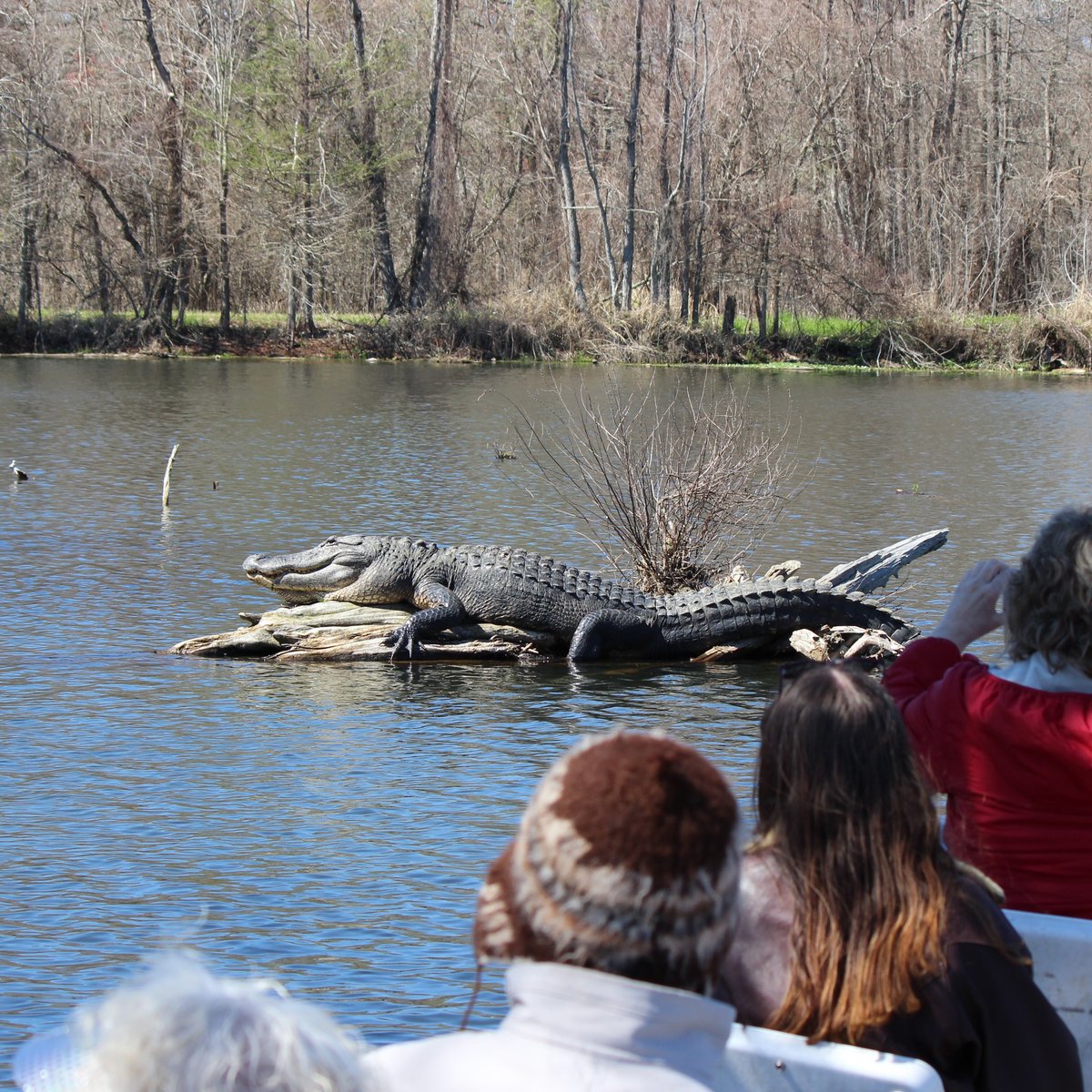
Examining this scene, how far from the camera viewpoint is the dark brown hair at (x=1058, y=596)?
296 cm

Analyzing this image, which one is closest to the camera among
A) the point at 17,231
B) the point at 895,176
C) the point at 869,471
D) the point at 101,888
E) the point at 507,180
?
the point at 101,888

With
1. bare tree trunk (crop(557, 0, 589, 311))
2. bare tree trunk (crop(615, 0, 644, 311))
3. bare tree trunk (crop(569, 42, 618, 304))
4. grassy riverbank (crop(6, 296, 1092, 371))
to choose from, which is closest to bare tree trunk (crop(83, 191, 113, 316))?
grassy riverbank (crop(6, 296, 1092, 371))

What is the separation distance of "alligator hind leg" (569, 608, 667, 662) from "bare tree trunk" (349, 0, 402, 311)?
114 feet

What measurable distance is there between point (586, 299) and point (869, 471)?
24610 millimetres

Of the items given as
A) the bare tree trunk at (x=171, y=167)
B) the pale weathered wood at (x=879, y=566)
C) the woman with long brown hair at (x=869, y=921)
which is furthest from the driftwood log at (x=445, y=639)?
the bare tree trunk at (x=171, y=167)

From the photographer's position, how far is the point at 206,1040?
52.0 inches

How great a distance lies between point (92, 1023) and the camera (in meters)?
1.38

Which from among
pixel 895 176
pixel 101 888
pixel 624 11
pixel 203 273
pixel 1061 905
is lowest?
pixel 101 888

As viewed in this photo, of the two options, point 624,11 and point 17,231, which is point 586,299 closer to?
point 624,11

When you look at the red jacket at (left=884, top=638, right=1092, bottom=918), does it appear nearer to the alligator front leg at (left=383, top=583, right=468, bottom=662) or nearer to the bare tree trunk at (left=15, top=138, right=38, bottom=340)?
the alligator front leg at (left=383, top=583, right=468, bottom=662)

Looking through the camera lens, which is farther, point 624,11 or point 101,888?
point 624,11

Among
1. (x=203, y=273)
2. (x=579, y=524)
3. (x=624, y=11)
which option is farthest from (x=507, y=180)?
(x=579, y=524)

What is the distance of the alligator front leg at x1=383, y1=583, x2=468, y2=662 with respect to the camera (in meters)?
9.73

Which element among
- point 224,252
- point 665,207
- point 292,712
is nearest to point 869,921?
point 292,712
